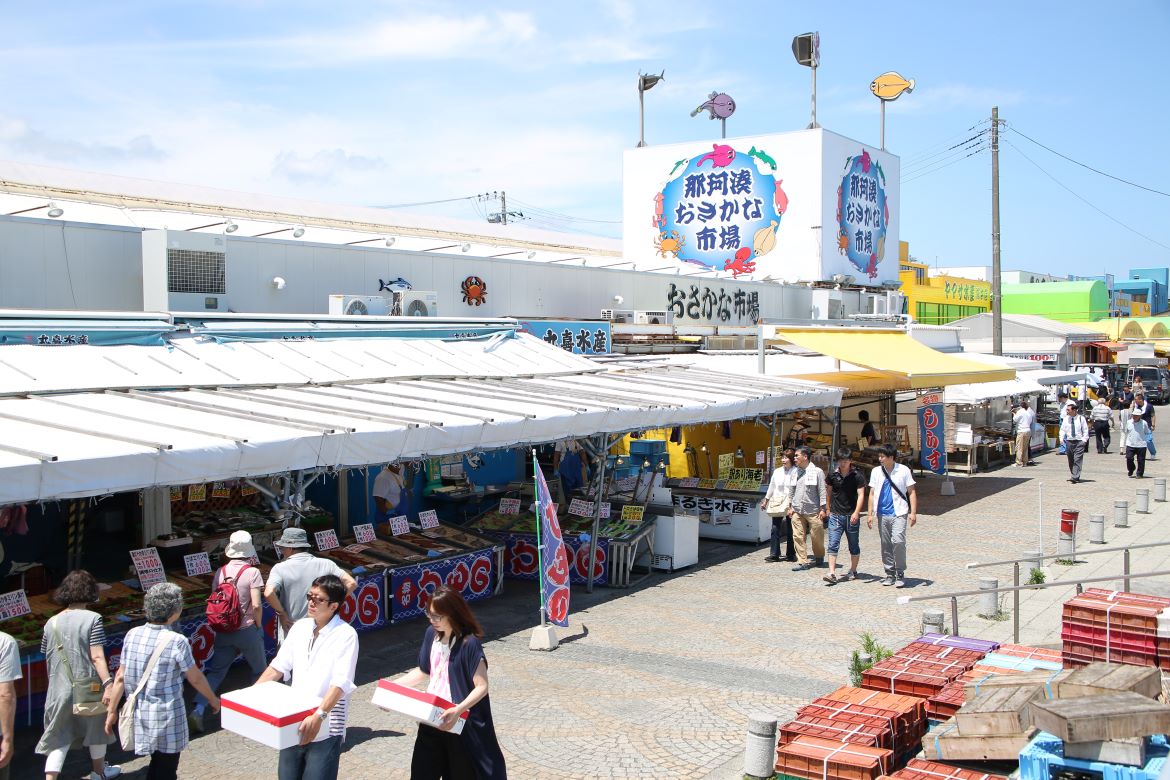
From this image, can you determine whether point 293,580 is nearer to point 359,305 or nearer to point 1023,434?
point 359,305

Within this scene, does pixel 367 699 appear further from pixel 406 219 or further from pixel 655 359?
pixel 406 219

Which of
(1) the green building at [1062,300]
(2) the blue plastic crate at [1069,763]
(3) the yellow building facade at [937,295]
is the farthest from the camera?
(1) the green building at [1062,300]

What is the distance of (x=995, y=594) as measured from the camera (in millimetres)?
11078

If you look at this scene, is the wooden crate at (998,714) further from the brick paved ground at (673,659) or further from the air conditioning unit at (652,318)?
the air conditioning unit at (652,318)

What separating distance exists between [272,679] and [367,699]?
315 cm

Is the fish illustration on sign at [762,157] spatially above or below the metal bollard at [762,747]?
above

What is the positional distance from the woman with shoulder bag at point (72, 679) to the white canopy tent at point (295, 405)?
96 centimetres

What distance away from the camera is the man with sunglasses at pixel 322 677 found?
520 centimetres

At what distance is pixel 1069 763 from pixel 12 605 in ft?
26.2

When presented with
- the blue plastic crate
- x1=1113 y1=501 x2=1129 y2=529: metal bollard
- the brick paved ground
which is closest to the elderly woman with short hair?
the brick paved ground

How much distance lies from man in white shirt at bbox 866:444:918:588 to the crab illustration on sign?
8304 mm

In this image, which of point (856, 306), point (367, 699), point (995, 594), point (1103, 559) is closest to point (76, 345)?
point (367, 699)

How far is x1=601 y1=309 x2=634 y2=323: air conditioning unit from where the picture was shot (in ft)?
66.6

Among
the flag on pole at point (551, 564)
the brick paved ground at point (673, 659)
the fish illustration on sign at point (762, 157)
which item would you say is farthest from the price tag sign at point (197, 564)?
the fish illustration on sign at point (762, 157)
